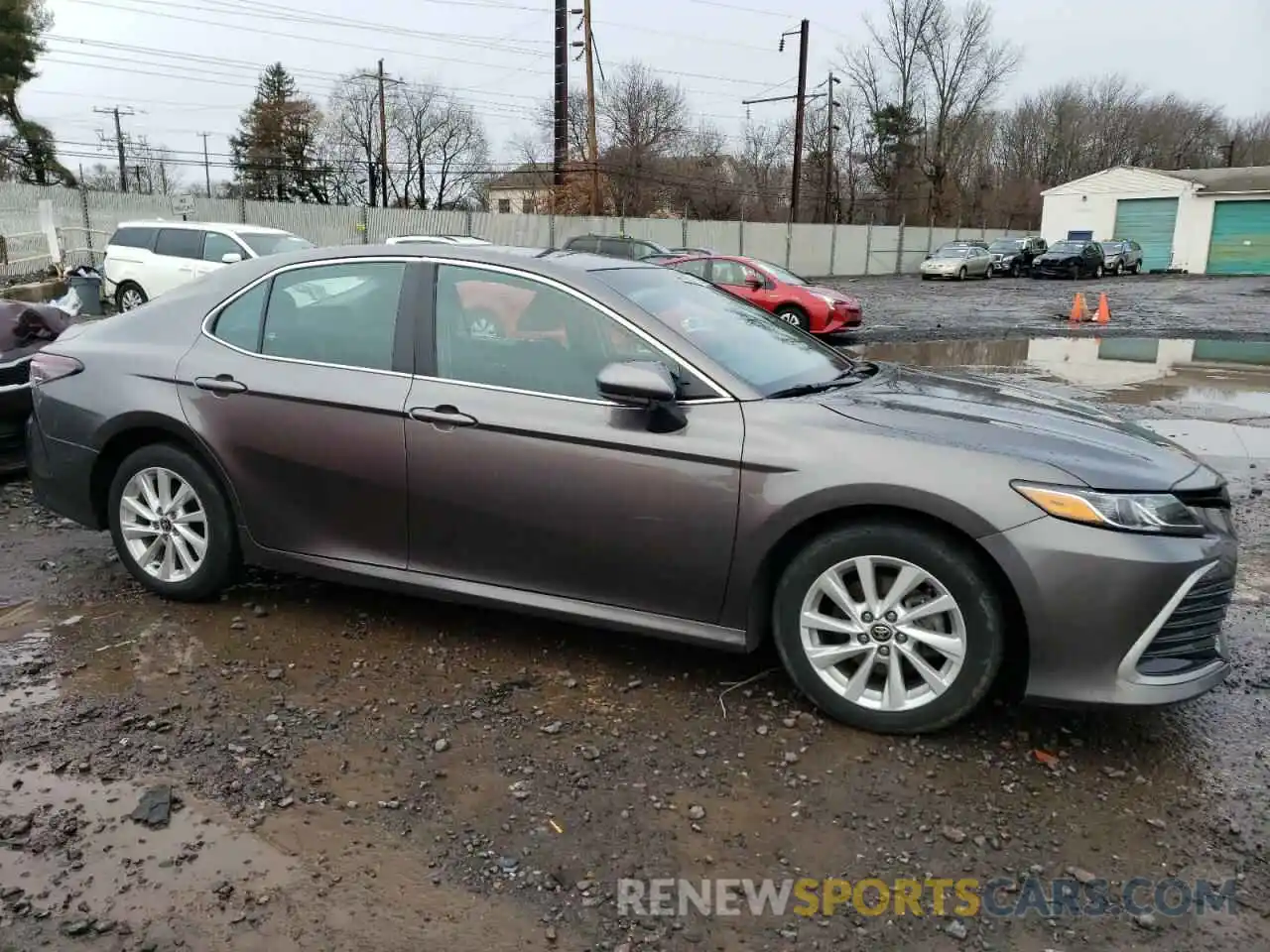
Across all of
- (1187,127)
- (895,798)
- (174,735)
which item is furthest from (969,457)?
(1187,127)

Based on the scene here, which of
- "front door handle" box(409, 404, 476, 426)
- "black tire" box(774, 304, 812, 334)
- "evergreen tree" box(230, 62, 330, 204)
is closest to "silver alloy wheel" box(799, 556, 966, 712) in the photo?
"front door handle" box(409, 404, 476, 426)

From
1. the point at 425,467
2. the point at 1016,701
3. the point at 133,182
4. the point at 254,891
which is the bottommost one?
the point at 254,891

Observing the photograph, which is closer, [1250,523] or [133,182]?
[1250,523]

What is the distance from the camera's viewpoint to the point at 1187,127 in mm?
70688

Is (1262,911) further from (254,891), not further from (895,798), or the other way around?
(254,891)

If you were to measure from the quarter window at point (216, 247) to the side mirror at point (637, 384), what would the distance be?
14001 mm

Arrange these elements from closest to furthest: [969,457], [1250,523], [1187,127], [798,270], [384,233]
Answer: [969,457], [1250,523], [384,233], [798,270], [1187,127]

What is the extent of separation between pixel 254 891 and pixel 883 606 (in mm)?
2032

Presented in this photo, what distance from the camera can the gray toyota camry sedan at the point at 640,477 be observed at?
2992 mm

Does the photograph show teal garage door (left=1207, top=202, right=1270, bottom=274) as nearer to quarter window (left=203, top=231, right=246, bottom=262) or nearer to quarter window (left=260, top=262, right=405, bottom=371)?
quarter window (left=203, top=231, right=246, bottom=262)

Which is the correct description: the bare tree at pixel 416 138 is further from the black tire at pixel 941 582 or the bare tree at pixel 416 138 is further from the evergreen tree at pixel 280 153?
the black tire at pixel 941 582

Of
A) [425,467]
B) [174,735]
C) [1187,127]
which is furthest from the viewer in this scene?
[1187,127]

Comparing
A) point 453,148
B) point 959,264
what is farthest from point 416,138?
point 959,264

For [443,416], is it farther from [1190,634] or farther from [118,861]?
[1190,634]
